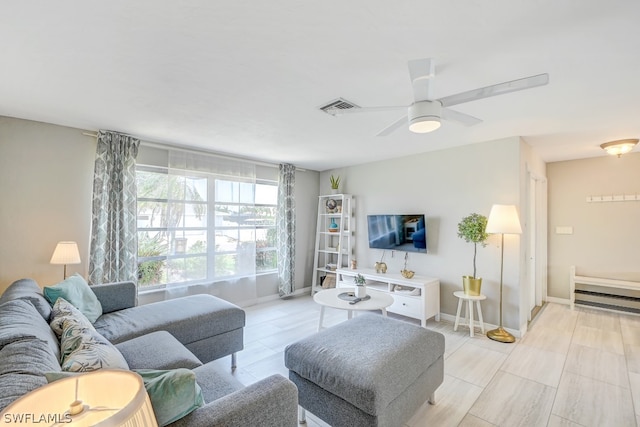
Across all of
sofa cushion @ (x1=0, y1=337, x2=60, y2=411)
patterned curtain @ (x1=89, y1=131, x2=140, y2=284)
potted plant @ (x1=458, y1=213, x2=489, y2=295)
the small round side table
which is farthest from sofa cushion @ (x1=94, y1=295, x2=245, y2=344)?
potted plant @ (x1=458, y1=213, x2=489, y2=295)

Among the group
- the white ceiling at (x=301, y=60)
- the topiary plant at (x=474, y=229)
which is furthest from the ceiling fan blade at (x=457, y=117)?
the topiary plant at (x=474, y=229)

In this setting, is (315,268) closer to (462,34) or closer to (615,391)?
(615,391)

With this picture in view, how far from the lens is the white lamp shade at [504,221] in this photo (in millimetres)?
3078

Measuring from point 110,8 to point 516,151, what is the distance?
150 inches

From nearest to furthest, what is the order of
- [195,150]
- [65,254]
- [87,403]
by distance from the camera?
[87,403] → [65,254] → [195,150]

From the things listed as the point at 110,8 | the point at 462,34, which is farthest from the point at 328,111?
the point at 110,8

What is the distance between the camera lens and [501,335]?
10.7 feet

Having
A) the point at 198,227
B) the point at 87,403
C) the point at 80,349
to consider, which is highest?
the point at 198,227

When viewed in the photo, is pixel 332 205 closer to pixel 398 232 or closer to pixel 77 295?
pixel 398 232

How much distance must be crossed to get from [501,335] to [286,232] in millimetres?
3350

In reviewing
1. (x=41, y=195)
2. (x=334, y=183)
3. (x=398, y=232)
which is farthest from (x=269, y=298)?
(x=41, y=195)

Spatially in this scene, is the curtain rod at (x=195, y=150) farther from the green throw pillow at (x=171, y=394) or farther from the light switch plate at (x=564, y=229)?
the light switch plate at (x=564, y=229)

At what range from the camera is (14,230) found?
2820 mm

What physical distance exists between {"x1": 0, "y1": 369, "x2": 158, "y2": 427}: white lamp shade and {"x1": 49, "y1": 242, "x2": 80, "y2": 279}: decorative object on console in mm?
2724
